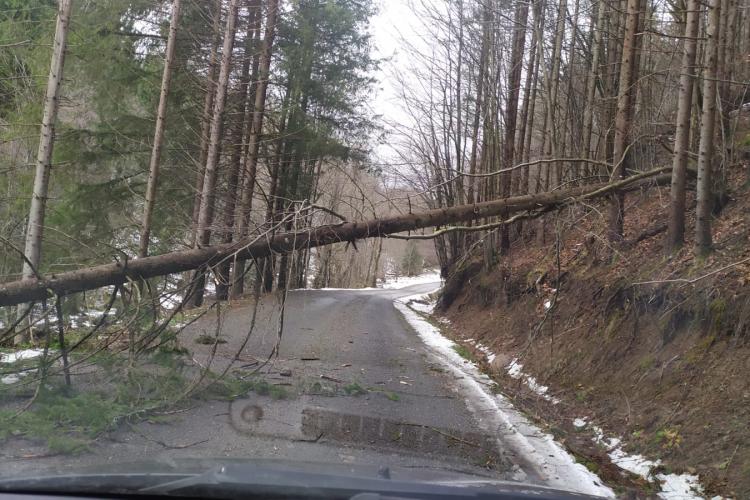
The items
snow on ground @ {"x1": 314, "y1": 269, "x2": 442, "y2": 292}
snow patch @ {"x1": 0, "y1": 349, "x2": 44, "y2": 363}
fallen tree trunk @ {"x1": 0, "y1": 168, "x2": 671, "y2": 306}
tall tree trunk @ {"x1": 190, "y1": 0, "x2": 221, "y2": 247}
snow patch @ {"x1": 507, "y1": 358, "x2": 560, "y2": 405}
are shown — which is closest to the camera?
fallen tree trunk @ {"x1": 0, "y1": 168, "x2": 671, "y2": 306}

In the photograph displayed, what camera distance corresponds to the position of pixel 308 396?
8273 mm

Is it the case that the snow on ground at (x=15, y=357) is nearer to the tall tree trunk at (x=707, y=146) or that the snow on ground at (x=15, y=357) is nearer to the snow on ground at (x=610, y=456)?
the snow on ground at (x=610, y=456)

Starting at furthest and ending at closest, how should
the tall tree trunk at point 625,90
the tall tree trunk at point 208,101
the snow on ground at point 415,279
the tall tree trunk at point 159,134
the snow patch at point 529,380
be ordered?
the snow on ground at point 415,279 < the tall tree trunk at point 208,101 < the tall tree trunk at point 159,134 < the tall tree trunk at point 625,90 < the snow patch at point 529,380

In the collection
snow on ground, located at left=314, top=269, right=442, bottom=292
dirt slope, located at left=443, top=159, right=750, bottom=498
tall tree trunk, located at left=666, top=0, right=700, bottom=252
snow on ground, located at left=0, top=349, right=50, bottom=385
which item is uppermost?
tall tree trunk, located at left=666, top=0, right=700, bottom=252

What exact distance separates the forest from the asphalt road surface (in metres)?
1.19

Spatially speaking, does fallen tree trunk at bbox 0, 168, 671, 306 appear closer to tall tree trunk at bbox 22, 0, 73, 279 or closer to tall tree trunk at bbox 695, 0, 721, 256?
tall tree trunk at bbox 695, 0, 721, 256

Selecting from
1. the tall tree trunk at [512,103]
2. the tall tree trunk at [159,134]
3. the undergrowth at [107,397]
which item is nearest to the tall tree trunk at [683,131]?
the undergrowth at [107,397]

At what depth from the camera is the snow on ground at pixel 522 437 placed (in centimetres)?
567

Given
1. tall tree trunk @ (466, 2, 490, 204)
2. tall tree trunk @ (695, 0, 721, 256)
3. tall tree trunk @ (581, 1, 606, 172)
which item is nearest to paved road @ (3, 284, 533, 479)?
tall tree trunk @ (695, 0, 721, 256)

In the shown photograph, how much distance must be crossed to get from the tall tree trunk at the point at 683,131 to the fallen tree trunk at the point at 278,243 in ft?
3.15

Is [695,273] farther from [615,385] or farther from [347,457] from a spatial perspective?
[347,457]

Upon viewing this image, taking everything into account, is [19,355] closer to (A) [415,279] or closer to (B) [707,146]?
(B) [707,146]

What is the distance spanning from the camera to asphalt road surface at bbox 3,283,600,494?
571 centimetres

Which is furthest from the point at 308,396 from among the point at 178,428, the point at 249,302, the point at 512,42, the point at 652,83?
the point at 512,42
